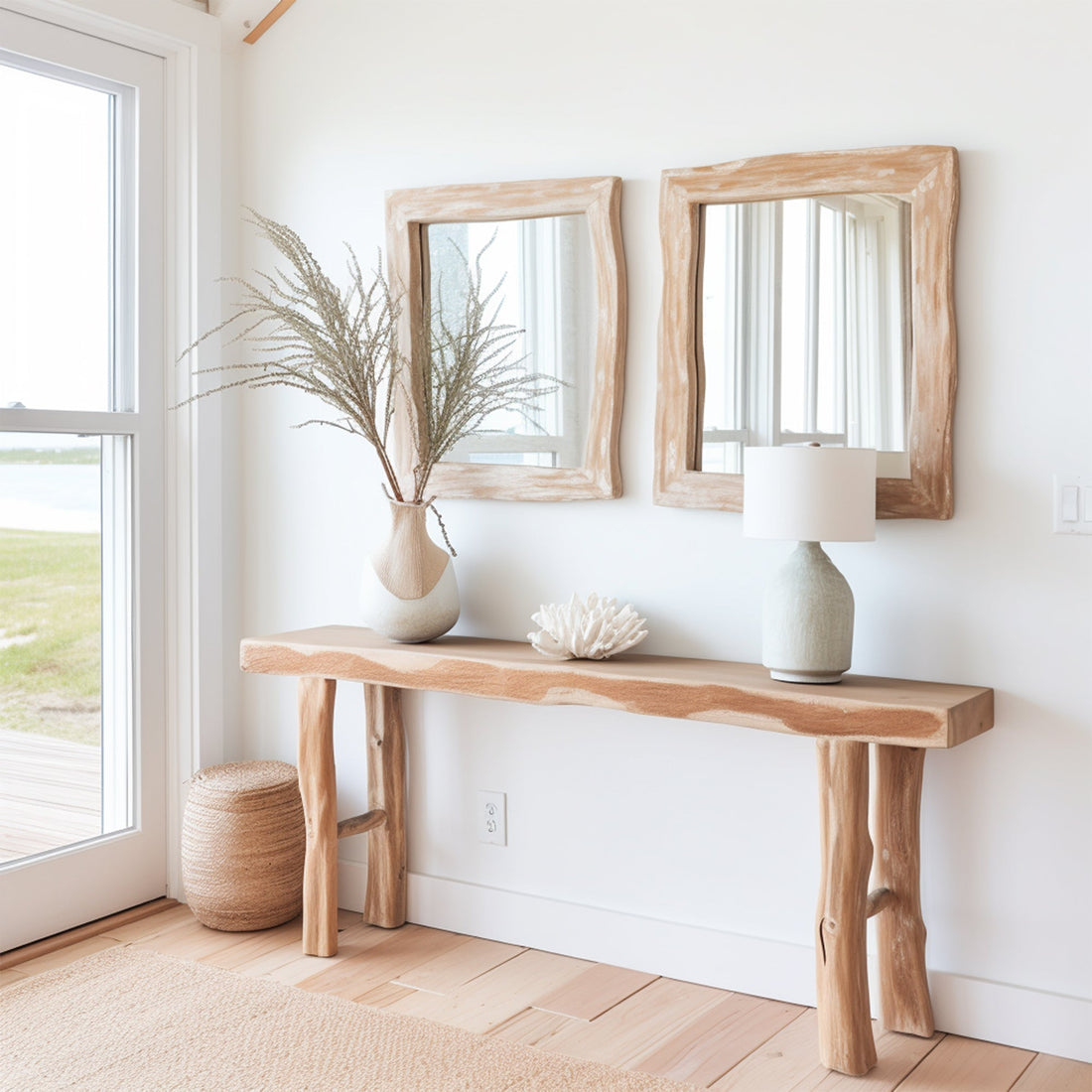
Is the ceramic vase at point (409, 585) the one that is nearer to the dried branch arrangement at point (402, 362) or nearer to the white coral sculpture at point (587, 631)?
the dried branch arrangement at point (402, 362)

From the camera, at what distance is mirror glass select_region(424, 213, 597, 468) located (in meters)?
2.74

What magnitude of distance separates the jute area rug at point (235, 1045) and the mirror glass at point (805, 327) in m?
1.25

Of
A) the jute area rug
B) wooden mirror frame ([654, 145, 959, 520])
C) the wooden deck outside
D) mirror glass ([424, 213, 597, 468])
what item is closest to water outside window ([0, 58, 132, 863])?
the wooden deck outside

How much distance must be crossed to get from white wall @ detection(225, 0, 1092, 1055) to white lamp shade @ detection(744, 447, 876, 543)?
9.2 inches

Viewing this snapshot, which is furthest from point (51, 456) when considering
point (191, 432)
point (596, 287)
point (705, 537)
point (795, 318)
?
point (795, 318)

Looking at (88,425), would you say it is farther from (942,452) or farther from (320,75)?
(942,452)

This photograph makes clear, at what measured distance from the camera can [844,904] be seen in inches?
87.4

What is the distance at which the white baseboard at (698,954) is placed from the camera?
7.65ft

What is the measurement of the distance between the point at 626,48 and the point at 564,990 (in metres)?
2.02

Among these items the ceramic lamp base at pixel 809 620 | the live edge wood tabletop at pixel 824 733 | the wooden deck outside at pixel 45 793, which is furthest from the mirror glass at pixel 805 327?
the wooden deck outside at pixel 45 793

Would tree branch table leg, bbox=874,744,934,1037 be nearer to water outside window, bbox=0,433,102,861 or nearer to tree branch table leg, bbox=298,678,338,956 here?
tree branch table leg, bbox=298,678,338,956

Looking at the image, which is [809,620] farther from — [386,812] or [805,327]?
[386,812]

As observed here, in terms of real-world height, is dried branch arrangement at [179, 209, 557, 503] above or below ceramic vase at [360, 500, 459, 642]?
above

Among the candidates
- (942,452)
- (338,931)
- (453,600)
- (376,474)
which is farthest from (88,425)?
(942,452)
